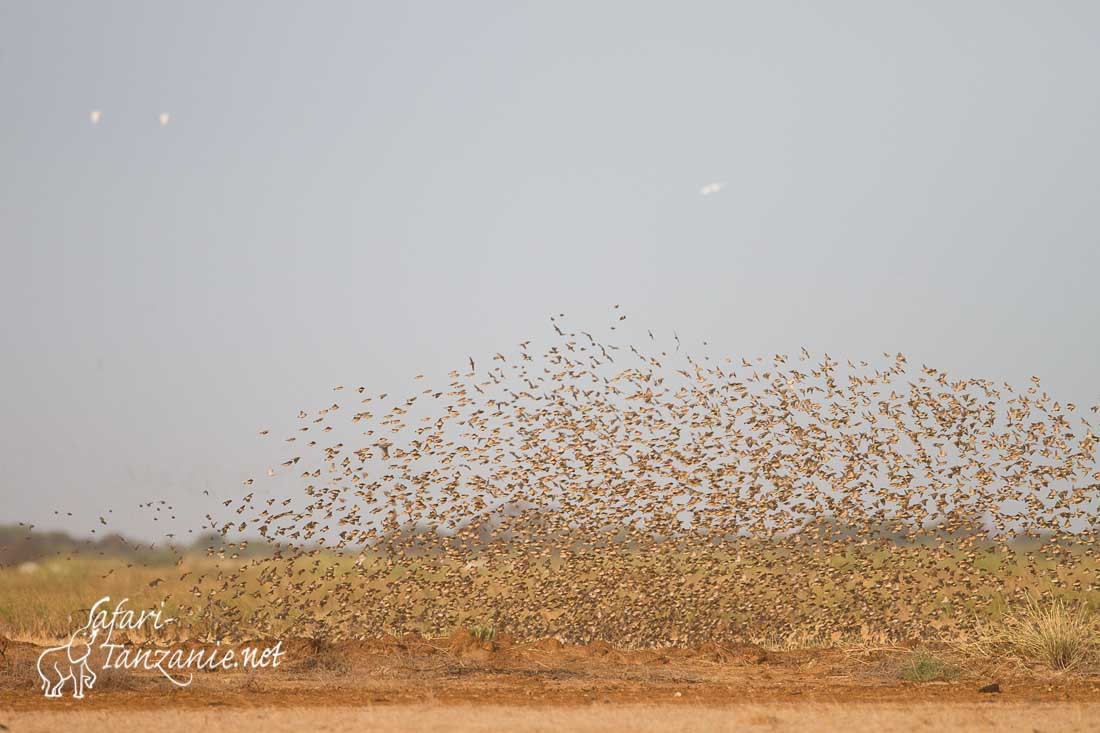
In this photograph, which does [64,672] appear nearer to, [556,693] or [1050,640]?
[556,693]

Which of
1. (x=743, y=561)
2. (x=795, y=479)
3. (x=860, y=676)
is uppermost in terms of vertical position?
(x=795, y=479)

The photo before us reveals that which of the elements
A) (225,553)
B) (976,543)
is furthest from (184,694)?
(976,543)

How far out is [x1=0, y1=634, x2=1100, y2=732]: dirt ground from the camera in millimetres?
11617

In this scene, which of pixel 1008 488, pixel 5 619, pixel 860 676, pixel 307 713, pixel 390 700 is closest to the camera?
pixel 307 713

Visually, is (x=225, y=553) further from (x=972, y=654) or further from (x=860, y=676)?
(x=972, y=654)

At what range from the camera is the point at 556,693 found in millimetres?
13789

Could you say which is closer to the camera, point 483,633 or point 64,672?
point 64,672

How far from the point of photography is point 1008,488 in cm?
1841

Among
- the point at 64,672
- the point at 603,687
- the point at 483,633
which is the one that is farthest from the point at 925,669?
the point at 64,672

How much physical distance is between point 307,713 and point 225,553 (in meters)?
7.30

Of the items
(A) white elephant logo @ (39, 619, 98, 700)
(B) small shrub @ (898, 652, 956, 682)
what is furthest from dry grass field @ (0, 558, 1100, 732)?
(A) white elephant logo @ (39, 619, 98, 700)

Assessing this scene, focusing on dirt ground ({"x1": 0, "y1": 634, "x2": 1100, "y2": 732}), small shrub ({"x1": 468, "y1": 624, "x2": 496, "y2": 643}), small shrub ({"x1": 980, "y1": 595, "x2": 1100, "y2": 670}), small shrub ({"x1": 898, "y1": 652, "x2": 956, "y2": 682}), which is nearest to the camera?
dirt ground ({"x1": 0, "y1": 634, "x2": 1100, "y2": 732})

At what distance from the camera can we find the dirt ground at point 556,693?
38.1 feet

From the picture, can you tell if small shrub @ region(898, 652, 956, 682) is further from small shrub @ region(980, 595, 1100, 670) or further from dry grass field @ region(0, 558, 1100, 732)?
small shrub @ region(980, 595, 1100, 670)
